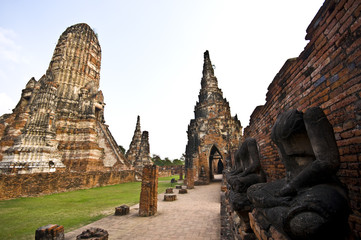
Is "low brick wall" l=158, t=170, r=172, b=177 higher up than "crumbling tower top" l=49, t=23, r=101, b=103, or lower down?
lower down

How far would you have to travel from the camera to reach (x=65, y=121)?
17703 mm

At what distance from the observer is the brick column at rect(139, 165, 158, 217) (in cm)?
658

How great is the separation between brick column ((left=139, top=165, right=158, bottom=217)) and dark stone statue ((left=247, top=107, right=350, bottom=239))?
18.0 ft

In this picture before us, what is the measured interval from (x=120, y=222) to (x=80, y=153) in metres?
13.0

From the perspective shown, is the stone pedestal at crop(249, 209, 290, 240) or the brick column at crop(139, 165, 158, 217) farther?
the brick column at crop(139, 165, 158, 217)

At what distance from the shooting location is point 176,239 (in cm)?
431

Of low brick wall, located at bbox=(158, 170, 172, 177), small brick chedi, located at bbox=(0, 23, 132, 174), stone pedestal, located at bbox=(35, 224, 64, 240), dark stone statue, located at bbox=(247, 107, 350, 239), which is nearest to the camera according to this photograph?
dark stone statue, located at bbox=(247, 107, 350, 239)

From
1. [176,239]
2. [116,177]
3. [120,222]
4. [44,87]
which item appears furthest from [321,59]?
[44,87]

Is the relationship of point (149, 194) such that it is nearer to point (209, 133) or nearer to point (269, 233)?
point (269, 233)

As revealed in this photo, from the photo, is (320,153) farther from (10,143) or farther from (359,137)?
(10,143)

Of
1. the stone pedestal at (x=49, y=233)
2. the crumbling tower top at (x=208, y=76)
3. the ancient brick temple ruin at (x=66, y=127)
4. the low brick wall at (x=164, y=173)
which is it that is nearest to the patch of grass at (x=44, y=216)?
the stone pedestal at (x=49, y=233)

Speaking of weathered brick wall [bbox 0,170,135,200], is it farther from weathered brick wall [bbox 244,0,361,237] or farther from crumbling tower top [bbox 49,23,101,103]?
weathered brick wall [bbox 244,0,361,237]

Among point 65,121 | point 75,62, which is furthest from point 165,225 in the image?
point 75,62

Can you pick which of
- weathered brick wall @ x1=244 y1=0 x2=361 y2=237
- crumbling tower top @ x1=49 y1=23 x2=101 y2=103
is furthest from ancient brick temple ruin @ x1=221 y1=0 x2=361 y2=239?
crumbling tower top @ x1=49 y1=23 x2=101 y2=103
